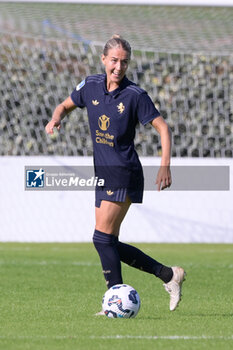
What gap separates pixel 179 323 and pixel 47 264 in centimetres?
557

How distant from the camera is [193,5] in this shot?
14375mm

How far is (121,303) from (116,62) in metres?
1.72

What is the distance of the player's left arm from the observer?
20.2ft

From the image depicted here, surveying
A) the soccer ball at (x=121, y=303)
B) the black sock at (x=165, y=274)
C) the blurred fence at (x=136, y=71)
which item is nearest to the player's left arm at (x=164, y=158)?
the black sock at (x=165, y=274)

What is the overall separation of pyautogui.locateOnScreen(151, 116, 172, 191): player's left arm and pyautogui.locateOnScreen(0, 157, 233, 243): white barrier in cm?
812

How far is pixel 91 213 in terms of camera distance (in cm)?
1464

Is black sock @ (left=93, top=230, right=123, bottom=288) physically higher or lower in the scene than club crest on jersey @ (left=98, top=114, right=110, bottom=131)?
lower

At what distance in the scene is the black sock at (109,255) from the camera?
6422 millimetres

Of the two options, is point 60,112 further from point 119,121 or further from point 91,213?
point 91,213

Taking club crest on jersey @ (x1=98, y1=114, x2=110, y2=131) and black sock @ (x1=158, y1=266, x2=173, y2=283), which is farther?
black sock @ (x1=158, y1=266, x2=173, y2=283)

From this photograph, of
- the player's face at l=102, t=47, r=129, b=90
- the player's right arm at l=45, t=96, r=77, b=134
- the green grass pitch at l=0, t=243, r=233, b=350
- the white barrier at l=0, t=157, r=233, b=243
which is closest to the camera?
the green grass pitch at l=0, t=243, r=233, b=350

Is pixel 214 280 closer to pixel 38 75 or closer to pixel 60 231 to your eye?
pixel 60 231

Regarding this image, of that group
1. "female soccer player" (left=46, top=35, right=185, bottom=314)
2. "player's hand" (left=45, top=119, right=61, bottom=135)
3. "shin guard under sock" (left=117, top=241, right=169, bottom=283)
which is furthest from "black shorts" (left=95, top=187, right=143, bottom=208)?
"player's hand" (left=45, top=119, right=61, bottom=135)

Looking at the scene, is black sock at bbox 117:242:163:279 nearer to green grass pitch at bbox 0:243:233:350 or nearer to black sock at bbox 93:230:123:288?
black sock at bbox 93:230:123:288
